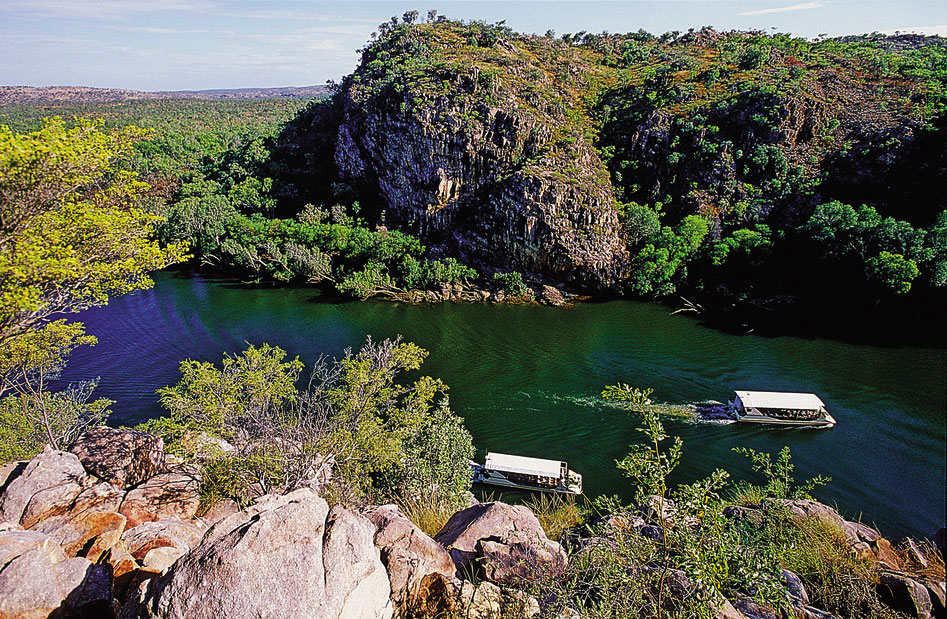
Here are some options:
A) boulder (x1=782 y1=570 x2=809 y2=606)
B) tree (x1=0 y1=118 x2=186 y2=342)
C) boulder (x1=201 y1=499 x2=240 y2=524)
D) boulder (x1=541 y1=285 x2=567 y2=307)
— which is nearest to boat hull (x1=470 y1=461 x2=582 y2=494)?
boulder (x1=201 y1=499 x2=240 y2=524)

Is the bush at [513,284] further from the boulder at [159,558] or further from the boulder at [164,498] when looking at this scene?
the boulder at [159,558]

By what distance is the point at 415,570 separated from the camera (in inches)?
324

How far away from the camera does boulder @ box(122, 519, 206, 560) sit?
30.3ft

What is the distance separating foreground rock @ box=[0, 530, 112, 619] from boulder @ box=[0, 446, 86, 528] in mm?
3216

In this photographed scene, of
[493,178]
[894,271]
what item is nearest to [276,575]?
[894,271]

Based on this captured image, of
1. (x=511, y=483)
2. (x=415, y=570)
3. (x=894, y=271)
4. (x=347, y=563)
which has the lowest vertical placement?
(x=511, y=483)

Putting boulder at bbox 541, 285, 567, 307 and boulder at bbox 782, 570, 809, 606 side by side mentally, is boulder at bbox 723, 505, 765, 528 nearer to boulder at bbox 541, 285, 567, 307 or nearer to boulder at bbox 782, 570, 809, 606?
boulder at bbox 782, 570, 809, 606

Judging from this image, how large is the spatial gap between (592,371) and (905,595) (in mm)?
22153

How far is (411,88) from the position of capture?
4791 centimetres

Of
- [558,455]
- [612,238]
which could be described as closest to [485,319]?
[612,238]

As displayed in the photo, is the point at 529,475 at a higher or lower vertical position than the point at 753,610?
lower

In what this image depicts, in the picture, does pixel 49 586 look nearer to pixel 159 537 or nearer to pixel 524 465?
pixel 159 537

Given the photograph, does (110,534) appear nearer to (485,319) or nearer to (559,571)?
(559,571)

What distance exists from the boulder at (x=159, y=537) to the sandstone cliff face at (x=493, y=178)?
118 ft
